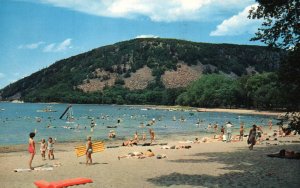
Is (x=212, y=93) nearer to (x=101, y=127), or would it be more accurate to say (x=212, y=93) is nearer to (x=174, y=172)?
(x=101, y=127)

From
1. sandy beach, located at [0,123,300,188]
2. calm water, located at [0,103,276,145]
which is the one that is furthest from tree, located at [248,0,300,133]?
calm water, located at [0,103,276,145]

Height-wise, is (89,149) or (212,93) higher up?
(212,93)

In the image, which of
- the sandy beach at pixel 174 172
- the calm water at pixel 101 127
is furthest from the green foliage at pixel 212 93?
the sandy beach at pixel 174 172

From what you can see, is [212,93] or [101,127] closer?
[101,127]

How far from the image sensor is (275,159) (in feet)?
74.0

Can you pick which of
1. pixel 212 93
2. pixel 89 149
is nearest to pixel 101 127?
pixel 89 149

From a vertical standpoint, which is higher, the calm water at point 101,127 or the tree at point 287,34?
the tree at point 287,34

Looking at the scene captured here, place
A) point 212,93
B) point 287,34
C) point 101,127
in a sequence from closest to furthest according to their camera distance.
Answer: point 287,34 → point 101,127 → point 212,93

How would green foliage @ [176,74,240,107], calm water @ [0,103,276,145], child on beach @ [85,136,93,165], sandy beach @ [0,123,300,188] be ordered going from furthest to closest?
green foliage @ [176,74,240,107] → calm water @ [0,103,276,145] → child on beach @ [85,136,93,165] → sandy beach @ [0,123,300,188]

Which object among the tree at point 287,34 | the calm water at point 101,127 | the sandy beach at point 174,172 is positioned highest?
the tree at point 287,34

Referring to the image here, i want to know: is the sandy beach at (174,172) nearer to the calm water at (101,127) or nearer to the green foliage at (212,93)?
the calm water at (101,127)

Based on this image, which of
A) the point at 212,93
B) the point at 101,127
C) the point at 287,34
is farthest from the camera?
the point at 212,93

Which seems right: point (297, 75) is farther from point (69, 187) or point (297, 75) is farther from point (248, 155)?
point (69, 187)

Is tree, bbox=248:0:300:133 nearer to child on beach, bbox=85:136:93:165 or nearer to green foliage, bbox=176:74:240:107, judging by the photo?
child on beach, bbox=85:136:93:165
